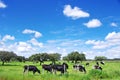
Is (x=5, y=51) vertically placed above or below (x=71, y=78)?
above

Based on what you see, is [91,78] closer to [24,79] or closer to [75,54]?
[24,79]

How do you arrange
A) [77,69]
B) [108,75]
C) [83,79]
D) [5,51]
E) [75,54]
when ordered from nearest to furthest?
[83,79] → [108,75] → [77,69] → [5,51] → [75,54]

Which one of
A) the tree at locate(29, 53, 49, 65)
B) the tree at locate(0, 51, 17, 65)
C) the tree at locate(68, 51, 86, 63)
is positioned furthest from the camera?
the tree at locate(68, 51, 86, 63)

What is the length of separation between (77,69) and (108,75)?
18741 millimetres

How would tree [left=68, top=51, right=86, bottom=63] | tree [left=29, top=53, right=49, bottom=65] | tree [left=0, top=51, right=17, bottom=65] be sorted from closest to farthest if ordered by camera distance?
1. tree [left=0, top=51, right=17, bottom=65]
2. tree [left=29, top=53, right=49, bottom=65]
3. tree [left=68, top=51, right=86, bottom=63]

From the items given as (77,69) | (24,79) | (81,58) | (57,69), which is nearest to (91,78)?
(24,79)

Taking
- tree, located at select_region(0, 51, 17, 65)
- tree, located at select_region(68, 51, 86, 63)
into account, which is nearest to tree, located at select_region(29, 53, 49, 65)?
tree, located at select_region(0, 51, 17, 65)

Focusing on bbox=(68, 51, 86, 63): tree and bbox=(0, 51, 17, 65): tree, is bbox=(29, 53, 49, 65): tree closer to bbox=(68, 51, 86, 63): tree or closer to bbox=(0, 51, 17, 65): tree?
bbox=(0, 51, 17, 65): tree

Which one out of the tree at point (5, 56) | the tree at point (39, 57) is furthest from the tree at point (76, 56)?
the tree at point (5, 56)

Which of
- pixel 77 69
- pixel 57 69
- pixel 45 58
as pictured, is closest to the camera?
pixel 57 69

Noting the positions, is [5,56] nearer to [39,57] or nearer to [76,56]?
[39,57]

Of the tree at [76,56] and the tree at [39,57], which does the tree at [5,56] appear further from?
the tree at [76,56]

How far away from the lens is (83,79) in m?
27.5

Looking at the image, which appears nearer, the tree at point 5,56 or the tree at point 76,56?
the tree at point 5,56
